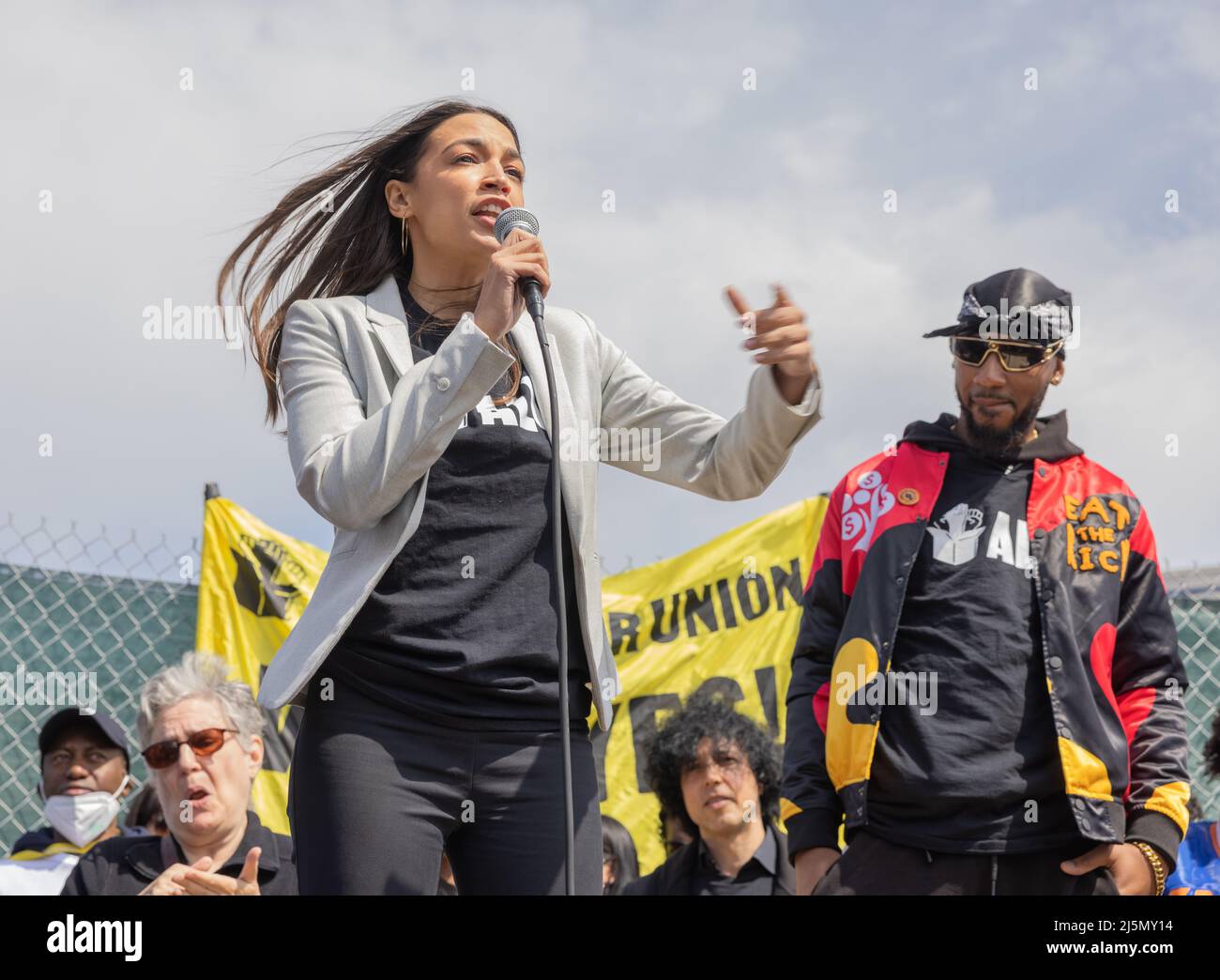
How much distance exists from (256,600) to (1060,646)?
384 centimetres

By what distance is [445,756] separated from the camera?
2.27 metres

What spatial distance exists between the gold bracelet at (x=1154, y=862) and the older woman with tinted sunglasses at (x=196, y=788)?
218 centimetres

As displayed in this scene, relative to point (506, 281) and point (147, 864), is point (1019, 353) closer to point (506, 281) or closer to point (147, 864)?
point (506, 281)

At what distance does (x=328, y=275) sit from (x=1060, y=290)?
1922 mm

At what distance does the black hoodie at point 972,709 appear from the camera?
3.29 meters

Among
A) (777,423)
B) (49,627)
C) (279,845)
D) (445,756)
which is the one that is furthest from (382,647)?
(49,627)

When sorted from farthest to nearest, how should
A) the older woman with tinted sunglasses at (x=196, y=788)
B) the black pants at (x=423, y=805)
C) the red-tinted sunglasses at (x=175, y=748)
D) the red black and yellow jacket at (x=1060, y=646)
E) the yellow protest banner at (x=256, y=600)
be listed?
the yellow protest banner at (x=256, y=600), the red-tinted sunglasses at (x=175, y=748), the older woman with tinted sunglasses at (x=196, y=788), the red black and yellow jacket at (x=1060, y=646), the black pants at (x=423, y=805)

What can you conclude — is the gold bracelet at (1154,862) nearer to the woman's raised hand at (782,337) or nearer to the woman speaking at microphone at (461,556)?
the woman speaking at microphone at (461,556)

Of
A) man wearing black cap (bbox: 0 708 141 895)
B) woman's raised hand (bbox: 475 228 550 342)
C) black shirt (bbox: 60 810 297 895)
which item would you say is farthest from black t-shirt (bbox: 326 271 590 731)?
man wearing black cap (bbox: 0 708 141 895)

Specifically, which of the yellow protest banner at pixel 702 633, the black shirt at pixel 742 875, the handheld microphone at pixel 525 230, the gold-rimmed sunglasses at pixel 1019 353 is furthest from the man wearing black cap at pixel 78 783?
the handheld microphone at pixel 525 230

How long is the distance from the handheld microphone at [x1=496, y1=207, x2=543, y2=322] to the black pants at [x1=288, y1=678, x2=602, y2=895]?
2.19 feet

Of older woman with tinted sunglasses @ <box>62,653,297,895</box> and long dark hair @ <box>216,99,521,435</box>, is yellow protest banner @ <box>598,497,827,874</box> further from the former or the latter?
long dark hair @ <box>216,99,521,435</box>

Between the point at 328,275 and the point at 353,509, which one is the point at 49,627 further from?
the point at 353,509

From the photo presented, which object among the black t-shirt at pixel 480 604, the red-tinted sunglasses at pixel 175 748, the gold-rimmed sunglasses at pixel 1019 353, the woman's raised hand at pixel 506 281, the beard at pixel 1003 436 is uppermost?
the gold-rimmed sunglasses at pixel 1019 353
